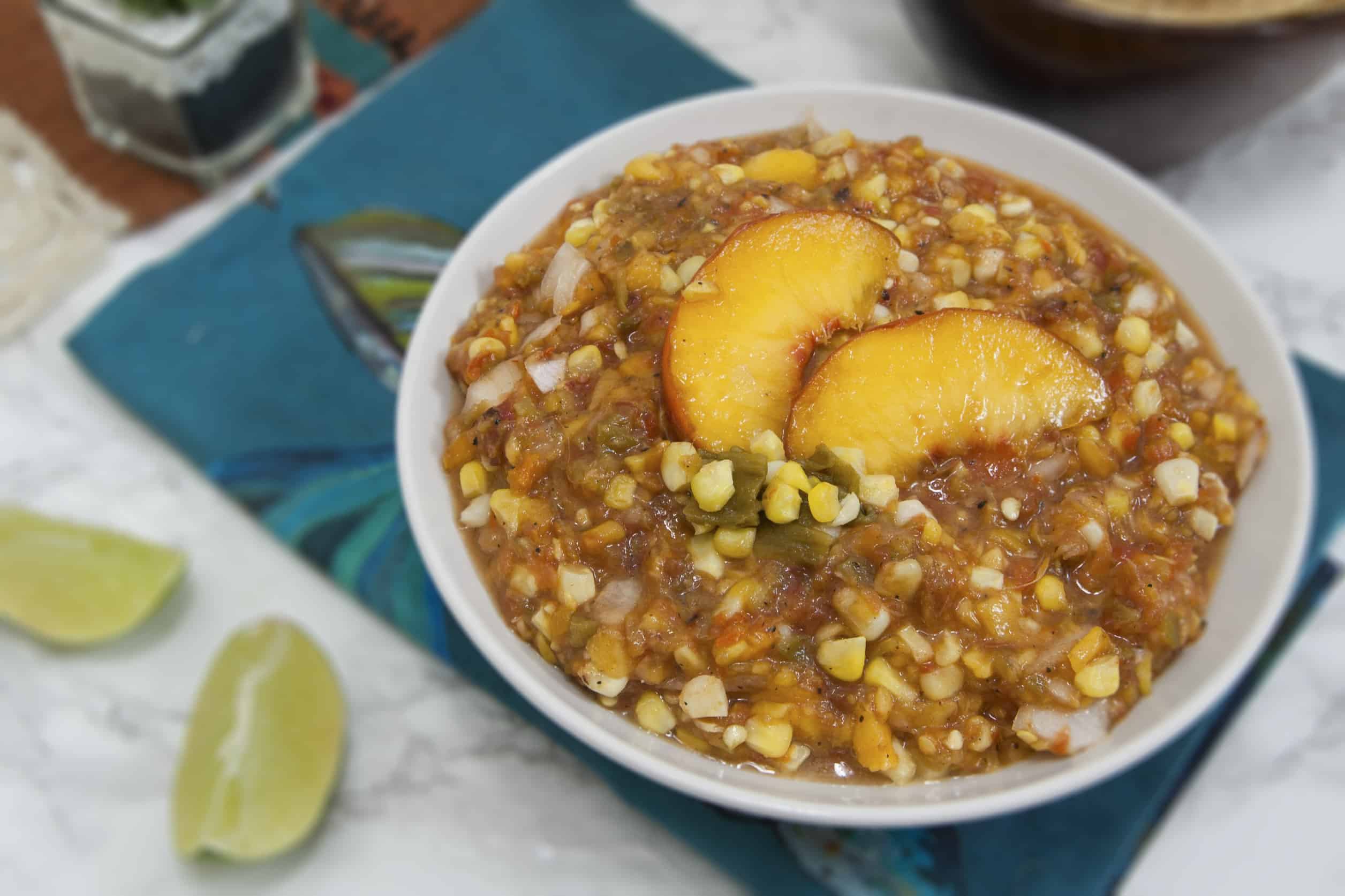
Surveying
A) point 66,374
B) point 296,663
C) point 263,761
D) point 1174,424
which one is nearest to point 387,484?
point 296,663

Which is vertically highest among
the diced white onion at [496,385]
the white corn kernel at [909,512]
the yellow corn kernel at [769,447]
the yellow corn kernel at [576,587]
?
the yellow corn kernel at [769,447]

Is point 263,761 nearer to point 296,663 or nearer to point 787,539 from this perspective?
point 296,663

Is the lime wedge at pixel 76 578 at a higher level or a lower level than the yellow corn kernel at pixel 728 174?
lower

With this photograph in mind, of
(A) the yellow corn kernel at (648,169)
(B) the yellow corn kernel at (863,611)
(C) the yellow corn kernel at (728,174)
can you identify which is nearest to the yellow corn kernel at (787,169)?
(C) the yellow corn kernel at (728,174)

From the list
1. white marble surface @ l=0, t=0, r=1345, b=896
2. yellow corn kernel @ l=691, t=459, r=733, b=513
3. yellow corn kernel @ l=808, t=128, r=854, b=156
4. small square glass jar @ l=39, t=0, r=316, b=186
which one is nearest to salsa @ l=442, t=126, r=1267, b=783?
yellow corn kernel @ l=691, t=459, r=733, b=513

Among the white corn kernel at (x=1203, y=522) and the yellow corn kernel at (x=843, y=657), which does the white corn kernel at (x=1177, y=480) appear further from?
the yellow corn kernel at (x=843, y=657)

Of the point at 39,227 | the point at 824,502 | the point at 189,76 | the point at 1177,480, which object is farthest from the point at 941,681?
the point at 39,227

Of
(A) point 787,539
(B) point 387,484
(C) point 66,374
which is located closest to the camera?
(A) point 787,539

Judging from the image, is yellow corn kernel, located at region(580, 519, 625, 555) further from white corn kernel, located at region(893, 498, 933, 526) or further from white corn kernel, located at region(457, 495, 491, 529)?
white corn kernel, located at region(893, 498, 933, 526)
